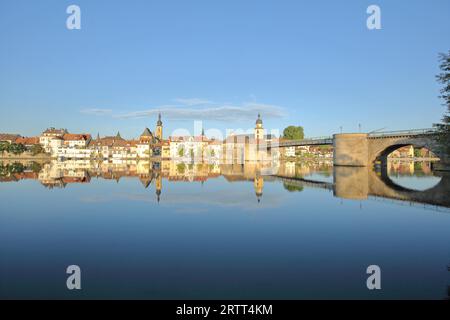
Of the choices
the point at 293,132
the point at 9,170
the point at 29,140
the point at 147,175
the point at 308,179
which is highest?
the point at 293,132

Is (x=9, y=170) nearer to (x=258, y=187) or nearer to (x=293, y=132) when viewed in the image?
(x=258, y=187)

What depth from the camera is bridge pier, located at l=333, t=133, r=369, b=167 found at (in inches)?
2499

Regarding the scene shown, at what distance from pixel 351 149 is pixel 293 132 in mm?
93072

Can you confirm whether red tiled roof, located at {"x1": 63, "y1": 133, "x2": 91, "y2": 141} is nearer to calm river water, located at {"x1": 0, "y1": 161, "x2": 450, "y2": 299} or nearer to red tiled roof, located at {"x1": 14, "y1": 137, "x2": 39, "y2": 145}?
red tiled roof, located at {"x1": 14, "y1": 137, "x2": 39, "y2": 145}

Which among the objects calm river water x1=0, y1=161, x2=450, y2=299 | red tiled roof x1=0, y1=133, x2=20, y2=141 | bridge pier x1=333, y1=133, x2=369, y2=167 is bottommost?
calm river water x1=0, y1=161, x2=450, y2=299

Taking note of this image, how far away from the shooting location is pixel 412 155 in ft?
540

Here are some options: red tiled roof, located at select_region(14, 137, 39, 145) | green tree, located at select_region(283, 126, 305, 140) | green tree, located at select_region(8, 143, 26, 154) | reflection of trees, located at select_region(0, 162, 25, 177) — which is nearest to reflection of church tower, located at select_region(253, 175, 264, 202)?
reflection of trees, located at select_region(0, 162, 25, 177)

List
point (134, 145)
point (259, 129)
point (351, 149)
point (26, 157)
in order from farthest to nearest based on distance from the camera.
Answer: point (134, 145), point (259, 129), point (26, 157), point (351, 149)

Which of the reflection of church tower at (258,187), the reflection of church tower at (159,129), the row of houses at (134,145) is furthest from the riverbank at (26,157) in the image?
the reflection of church tower at (258,187)

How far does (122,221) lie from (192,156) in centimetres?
14961

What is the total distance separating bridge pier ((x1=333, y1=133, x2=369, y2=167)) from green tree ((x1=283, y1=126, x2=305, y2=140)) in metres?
87.5

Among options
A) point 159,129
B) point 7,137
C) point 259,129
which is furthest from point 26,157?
point 259,129

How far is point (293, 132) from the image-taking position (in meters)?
158

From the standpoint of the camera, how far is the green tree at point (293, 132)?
511 ft
